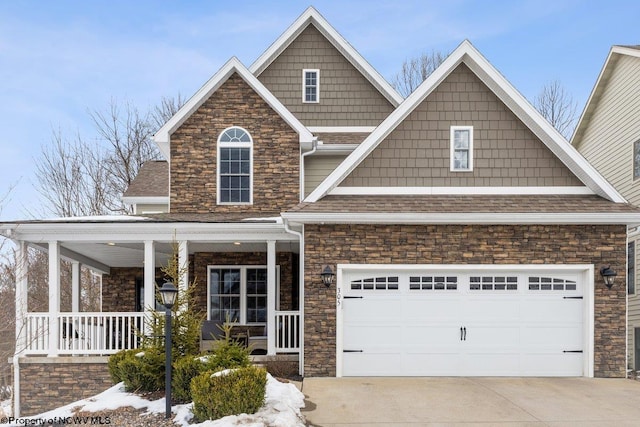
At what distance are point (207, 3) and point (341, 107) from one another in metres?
9.22

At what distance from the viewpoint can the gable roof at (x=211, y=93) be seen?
13383 millimetres

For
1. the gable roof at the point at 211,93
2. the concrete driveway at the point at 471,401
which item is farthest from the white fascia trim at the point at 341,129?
the concrete driveway at the point at 471,401

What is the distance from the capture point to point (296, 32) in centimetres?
1617

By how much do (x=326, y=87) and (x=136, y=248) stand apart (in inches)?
276

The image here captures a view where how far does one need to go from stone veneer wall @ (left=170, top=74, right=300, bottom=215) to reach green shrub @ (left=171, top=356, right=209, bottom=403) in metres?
5.77

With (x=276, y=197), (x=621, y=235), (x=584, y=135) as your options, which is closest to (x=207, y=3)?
(x=276, y=197)

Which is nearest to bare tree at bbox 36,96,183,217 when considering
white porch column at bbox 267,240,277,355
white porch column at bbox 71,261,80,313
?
white porch column at bbox 71,261,80,313

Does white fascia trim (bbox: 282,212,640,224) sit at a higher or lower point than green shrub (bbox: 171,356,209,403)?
higher

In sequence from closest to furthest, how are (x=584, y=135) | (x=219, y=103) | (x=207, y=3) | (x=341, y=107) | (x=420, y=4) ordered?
1. (x=219, y=103)
2. (x=341, y=107)
3. (x=584, y=135)
4. (x=207, y=3)
5. (x=420, y=4)

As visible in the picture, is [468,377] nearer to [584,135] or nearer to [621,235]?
[621,235]

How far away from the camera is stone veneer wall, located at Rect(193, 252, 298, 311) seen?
45.7ft

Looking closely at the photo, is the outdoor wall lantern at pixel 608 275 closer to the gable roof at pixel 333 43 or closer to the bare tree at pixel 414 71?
the gable roof at pixel 333 43

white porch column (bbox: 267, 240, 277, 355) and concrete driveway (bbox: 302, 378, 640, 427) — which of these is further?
white porch column (bbox: 267, 240, 277, 355)

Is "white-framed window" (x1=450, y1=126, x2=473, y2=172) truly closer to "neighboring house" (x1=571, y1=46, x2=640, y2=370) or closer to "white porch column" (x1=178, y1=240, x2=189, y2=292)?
"white porch column" (x1=178, y1=240, x2=189, y2=292)
